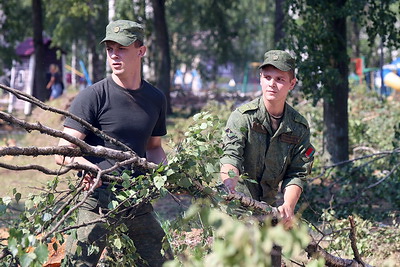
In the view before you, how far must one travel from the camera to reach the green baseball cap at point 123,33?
13.9ft

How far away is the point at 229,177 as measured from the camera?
3896 millimetres

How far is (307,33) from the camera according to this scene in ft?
29.8

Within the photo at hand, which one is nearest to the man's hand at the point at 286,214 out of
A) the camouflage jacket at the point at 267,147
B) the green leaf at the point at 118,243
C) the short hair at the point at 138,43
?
the camouflage jacket at the point at 267,147

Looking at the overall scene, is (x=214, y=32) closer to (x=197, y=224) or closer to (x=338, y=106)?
(x=338, y=106)

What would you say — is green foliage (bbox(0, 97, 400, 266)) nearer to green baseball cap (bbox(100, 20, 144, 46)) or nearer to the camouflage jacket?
the camouflage jacket

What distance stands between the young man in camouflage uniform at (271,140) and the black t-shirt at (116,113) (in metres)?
0.50

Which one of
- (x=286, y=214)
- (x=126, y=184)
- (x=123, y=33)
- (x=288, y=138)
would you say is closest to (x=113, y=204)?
(x=126, y=184)

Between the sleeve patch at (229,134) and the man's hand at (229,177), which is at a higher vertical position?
the sleeve patch at (229,134)

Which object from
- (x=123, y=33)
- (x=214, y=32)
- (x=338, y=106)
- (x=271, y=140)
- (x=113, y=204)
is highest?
(x=123, y=33)

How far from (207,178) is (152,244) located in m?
0.81

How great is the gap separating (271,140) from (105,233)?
109 cm

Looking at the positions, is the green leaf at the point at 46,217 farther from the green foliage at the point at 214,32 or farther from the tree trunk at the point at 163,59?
the green foliage at the point at 214,32

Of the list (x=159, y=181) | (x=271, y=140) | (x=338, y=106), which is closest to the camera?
(x=159, y=181)

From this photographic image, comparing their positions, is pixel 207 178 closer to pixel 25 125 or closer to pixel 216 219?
pixel 25 125
